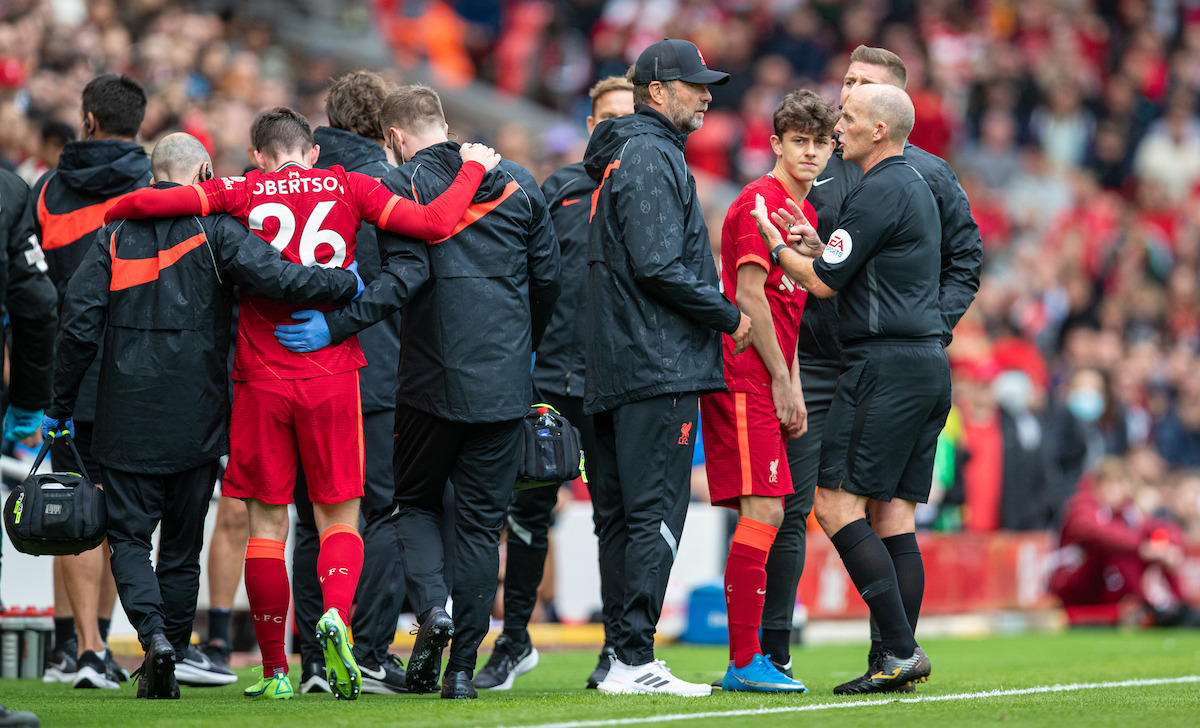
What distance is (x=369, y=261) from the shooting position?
6.50 metres

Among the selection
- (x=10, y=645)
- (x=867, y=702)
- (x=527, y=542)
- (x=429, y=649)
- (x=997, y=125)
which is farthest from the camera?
(x=997, y=125)

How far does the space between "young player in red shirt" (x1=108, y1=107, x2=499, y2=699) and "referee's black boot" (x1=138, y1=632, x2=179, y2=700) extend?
1.02 feet

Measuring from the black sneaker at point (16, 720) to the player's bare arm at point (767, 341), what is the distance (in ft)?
9.80

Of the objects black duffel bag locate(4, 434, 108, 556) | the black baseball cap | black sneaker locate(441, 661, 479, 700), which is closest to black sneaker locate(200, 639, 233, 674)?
black duffel bag locate(4, 434, 108, 556)

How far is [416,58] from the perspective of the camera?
61.9ft

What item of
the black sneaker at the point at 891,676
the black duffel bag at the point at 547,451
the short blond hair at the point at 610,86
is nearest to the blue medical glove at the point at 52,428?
the black duffel bag at the point at 547,451

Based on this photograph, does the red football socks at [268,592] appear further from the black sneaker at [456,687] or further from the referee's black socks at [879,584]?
the referee's black socks at [879,584]

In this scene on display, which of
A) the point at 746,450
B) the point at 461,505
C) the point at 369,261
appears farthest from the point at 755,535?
the point at 369,261

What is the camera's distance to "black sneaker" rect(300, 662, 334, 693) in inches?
241

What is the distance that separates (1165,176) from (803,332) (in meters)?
14.4

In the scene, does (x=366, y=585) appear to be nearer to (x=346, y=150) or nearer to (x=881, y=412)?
(x=346, y=150)

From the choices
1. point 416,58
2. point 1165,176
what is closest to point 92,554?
point 416,58

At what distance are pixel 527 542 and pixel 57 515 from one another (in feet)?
6.96

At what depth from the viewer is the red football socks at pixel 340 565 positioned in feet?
18.6
